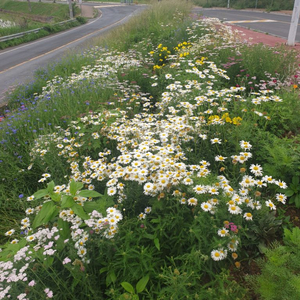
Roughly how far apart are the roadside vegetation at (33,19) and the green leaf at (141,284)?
18933 millimetres

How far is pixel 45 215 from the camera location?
2111mm

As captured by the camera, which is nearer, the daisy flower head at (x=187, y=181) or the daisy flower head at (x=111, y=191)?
the daisy flower head at (x=187, y=181)

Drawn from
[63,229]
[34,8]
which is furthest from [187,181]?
[34,8]

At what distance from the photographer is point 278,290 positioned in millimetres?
1630

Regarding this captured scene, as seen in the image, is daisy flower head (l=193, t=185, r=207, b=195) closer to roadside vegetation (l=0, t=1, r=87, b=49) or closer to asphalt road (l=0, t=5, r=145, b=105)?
asphalt road (l=0, t=5, r=145, b=105)

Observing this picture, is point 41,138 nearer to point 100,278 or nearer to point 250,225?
point 100,278

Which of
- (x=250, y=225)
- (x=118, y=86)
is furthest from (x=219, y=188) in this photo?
(x=118, y=86)

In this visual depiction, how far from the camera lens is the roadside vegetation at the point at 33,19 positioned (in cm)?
1945

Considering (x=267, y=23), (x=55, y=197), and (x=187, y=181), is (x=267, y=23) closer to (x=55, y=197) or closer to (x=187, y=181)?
(x=187, y=181)

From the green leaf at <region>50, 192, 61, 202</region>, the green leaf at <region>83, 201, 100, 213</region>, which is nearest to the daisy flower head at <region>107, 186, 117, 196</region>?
the green leaf at <region>83, 201, 100, 213</region>

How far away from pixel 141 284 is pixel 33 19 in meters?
44.5

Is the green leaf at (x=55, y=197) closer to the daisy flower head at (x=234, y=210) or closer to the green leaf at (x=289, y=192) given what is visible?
the daisy flower head at (x=234, y=210)

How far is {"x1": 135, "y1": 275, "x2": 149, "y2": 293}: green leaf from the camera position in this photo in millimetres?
1914

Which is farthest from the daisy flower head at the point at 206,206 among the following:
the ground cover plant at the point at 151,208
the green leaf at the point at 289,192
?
the green leaf at the point at 289,192
